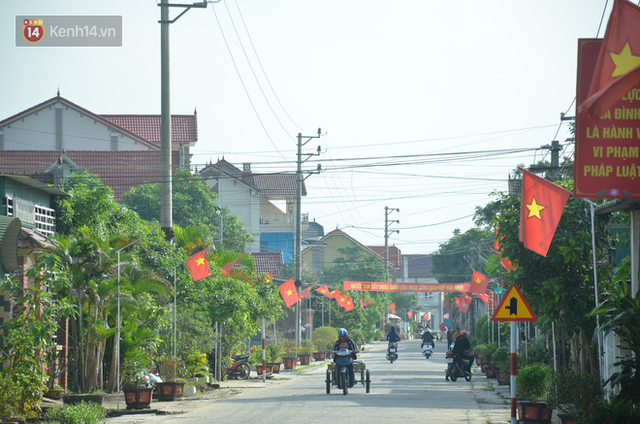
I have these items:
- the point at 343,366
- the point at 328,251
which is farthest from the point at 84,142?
the point at 328,251

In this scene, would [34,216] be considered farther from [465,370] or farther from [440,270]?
[440,270]

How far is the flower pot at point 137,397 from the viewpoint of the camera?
18.8 metres

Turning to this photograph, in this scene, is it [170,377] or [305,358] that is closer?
[170,377]

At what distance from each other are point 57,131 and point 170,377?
3869 cm

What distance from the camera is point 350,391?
2330 centimetres

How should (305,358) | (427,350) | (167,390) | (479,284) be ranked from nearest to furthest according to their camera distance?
1. (167,390)
2. (479,284)
3. (305,358)
4. (427,350)

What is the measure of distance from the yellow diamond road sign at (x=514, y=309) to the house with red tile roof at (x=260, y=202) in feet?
160

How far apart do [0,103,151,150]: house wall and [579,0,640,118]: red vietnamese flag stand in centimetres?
5165

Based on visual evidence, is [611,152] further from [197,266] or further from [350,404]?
[197,266]

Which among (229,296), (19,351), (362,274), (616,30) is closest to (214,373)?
(229,296)

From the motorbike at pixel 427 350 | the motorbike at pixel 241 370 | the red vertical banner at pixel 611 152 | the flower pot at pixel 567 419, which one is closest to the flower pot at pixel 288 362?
the motorbike at pixel 241 370

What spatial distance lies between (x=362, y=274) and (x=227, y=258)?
189 ft

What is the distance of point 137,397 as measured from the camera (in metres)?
18.8

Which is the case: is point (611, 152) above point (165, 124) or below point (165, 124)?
below
